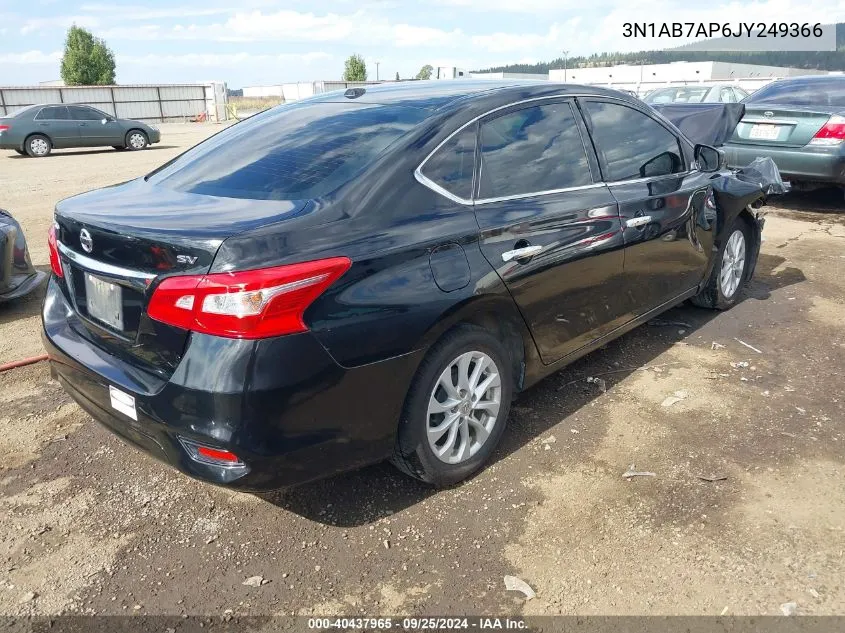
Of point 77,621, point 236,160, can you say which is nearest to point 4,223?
point 236,160

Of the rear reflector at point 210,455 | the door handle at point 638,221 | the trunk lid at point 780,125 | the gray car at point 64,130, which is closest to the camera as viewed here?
the rear reflector at point 210,455

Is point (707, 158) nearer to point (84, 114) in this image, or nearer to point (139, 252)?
point (139, 252)

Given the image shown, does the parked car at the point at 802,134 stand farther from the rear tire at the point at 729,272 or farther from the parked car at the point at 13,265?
the parked car at the point at 13,265

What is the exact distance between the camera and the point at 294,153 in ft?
10.2

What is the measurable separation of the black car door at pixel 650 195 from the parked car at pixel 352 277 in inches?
1.1

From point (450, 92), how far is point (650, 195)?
136 cm

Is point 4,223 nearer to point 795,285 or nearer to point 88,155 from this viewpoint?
point 795,285

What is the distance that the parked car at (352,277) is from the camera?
2369mm

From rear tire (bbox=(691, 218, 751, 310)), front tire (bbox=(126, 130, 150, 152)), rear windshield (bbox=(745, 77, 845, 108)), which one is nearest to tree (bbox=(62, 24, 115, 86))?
front tire (bbox=(126, 130, 150, 152))

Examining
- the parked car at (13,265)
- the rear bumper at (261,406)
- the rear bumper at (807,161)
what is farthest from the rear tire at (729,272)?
the parked car at (13,265)

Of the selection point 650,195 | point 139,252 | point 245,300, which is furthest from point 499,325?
point 139,252

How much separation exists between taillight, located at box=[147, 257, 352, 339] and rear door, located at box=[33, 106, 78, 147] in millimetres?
19968

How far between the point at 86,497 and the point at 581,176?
2767 mm

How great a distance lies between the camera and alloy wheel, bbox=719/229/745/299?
17.0ft
